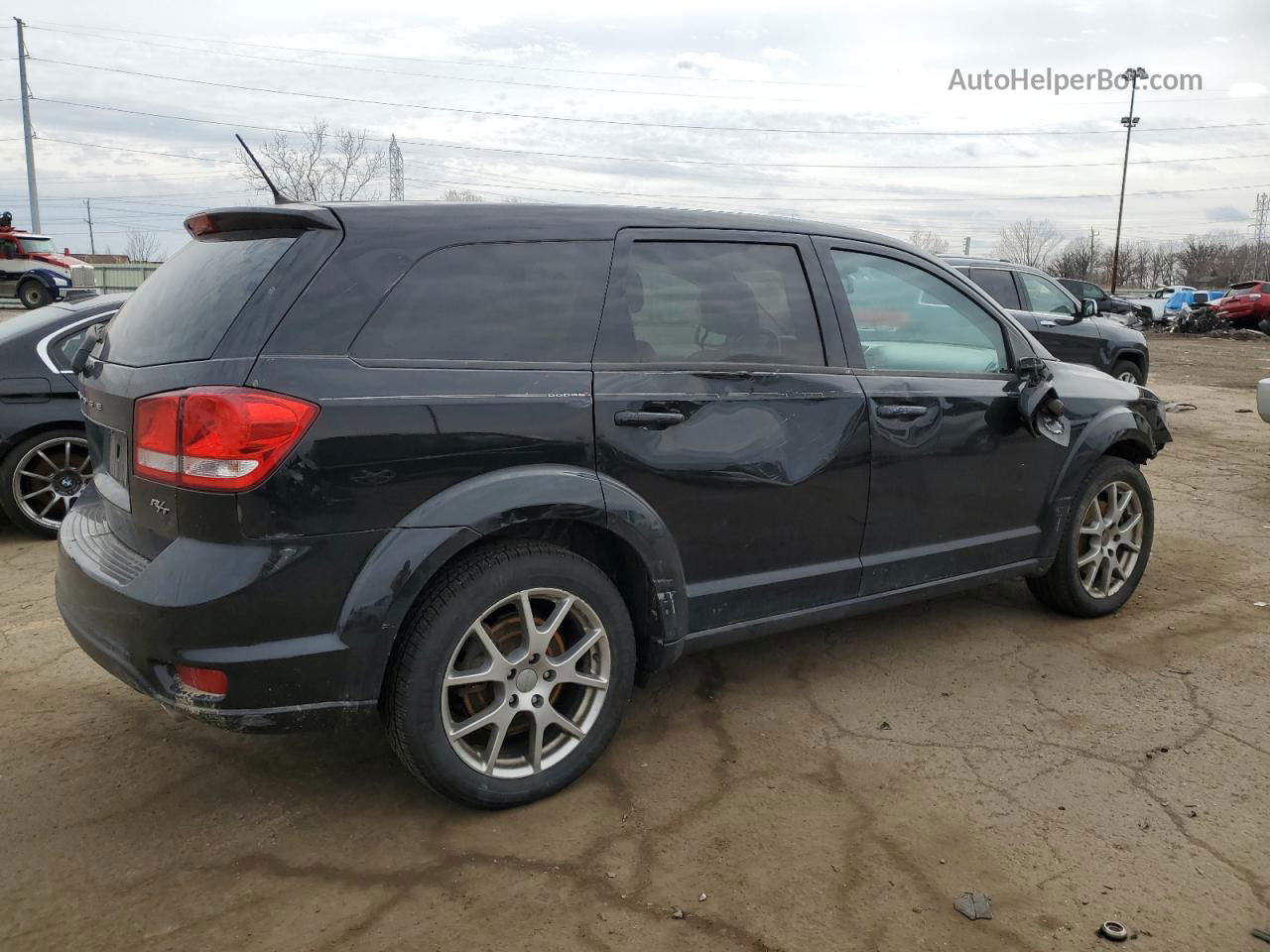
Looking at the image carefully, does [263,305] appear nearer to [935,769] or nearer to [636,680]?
[636,680]

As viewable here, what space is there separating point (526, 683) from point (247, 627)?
31.9 inches

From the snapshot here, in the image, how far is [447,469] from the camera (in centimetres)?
274

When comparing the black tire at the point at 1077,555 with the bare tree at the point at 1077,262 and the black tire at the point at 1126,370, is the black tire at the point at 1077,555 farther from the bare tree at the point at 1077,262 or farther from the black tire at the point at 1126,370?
the bare tree at the point at 1077,262

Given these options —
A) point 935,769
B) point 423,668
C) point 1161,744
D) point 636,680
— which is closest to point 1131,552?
point 1161,744

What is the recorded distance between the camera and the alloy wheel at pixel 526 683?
Answer: 2861 mm

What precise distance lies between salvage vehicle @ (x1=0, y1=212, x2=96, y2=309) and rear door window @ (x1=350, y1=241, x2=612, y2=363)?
27.4 m

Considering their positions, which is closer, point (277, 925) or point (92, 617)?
point (277, 925)

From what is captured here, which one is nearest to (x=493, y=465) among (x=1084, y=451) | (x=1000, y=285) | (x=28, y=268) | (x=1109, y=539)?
(x=1084, y=451)

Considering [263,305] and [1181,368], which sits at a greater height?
[263,305]

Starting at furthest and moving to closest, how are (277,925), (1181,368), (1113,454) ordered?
(1181,368), (1113,454), (277,925)

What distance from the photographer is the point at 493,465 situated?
2812mm

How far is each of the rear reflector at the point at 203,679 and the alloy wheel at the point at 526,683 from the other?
57 centimetres

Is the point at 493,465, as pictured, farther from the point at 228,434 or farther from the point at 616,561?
the point at 228,434

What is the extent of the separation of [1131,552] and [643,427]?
9.57ft
